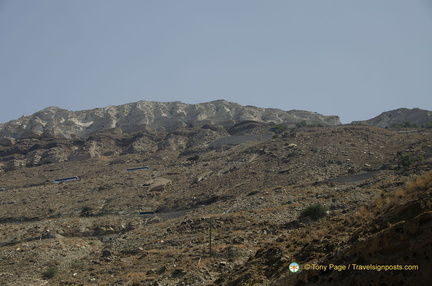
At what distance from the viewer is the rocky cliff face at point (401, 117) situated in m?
79.0

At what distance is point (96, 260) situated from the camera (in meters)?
25.0

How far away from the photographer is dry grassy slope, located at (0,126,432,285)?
20766mm

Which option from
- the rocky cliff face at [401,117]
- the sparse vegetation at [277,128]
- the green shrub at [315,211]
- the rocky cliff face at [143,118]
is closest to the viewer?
the green shrub at [315,211]

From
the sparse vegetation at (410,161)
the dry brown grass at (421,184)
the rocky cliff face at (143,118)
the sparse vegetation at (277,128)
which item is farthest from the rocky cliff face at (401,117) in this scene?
the dry brown grass at (421,184)

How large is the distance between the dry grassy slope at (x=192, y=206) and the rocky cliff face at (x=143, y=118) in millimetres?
32799

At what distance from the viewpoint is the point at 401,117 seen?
82.2 m

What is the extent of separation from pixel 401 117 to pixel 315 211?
207 ft

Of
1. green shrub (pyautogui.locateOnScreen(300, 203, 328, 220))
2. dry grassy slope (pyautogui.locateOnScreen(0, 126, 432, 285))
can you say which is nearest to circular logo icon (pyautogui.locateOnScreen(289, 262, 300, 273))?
dry grassy slope (pyautogui.locateOnScreen(0, 126, 432, 285))

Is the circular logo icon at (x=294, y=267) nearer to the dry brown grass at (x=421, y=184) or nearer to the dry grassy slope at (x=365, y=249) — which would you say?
the dry grassy slope at (x=365, y=249)

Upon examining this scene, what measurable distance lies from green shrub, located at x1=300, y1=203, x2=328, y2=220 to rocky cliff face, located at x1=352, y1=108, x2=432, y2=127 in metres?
56.9

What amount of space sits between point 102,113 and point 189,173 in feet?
198

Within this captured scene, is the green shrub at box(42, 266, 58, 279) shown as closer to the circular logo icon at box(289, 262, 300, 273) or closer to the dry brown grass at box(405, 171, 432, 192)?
the circular logo icon at box(289, 262, 300, 273)

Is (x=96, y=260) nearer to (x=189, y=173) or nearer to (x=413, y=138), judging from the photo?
(x=189, y=173)

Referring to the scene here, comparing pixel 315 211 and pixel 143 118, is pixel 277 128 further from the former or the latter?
pixel 315 211
